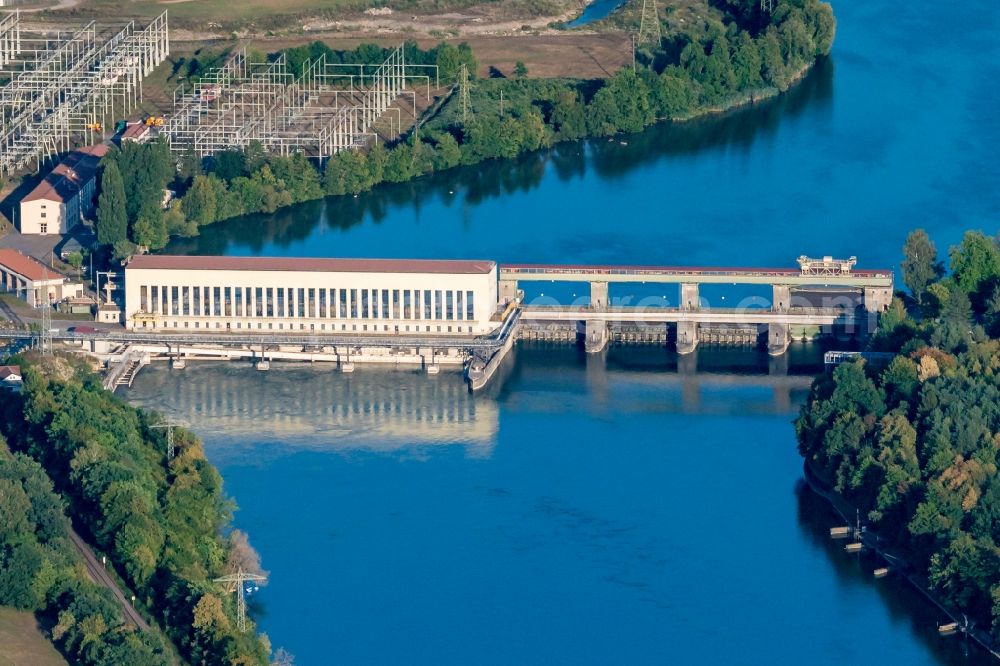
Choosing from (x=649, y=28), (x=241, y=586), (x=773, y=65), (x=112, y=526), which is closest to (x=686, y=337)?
(x=112, y=526)

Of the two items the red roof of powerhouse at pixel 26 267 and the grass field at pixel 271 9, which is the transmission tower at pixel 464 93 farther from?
the red roof of powerhouse at pixel 26 267

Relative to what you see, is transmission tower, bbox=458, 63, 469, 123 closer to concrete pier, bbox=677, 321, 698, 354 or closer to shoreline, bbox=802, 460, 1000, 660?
concrete pier, bbox=677, 321, 698, 354

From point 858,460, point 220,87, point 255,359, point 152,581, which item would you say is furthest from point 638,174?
point 152,581

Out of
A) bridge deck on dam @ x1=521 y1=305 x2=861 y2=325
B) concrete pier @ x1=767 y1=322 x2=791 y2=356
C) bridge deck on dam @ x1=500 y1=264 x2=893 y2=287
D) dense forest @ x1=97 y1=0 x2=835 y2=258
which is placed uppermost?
dense forest @ x1=97 y1=0 x2=835 y2=258

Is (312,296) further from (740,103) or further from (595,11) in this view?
(595,11)

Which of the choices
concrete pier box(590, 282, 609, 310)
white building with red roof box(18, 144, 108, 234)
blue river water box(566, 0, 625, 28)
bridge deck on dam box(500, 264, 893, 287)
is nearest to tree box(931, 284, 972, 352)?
bridge deck on dam box(500, 264, 893, 287)

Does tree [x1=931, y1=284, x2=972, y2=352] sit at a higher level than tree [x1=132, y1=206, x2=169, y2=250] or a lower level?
lower
